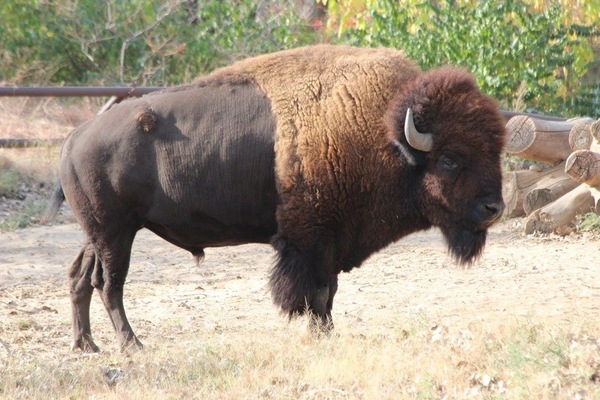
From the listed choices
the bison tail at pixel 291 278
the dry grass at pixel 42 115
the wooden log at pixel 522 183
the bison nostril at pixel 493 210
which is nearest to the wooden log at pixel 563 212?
the wooden log at pixel 522 183

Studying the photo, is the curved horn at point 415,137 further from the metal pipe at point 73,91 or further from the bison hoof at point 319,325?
the metal pipe at point 73,91

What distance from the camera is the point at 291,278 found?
700cm

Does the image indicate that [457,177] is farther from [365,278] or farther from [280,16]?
[280,16]

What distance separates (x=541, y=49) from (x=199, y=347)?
8704 mm

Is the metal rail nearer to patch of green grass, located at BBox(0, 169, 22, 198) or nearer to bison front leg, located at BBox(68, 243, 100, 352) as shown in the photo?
patch of green grass, located at BBox(0, 169, 22, 198)

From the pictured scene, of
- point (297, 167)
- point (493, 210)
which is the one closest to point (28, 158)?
point (297, 167)

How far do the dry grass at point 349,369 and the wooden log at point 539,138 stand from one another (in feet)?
13.0

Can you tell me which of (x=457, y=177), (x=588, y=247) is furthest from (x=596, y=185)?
(x=457, y=177)

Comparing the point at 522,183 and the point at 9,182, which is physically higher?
the point at 522,183

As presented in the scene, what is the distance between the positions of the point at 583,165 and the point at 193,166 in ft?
14.4

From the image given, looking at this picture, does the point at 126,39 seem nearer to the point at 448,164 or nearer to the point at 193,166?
the point at 193,166

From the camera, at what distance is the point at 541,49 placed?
45.7 feet

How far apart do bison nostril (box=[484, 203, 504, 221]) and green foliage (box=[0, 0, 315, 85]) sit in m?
12.8

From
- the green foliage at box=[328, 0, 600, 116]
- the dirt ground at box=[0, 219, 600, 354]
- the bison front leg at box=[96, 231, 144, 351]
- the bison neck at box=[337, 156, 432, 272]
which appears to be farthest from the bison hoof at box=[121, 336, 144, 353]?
the green foliage at box=[328, 0, 600, 116]
